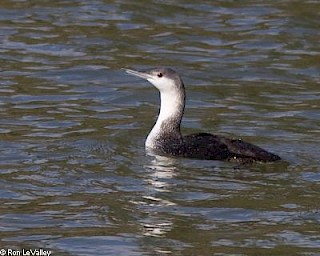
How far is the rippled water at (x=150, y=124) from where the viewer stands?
1080cm

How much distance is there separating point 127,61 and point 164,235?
7.63m

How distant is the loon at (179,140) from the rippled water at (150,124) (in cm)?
13

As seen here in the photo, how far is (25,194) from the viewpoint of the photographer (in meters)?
11.9

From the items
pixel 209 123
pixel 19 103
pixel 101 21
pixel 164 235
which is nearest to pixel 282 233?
pixel 164 235

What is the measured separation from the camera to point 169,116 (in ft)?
46.2

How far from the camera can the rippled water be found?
10.8 m

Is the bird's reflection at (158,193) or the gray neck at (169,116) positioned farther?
the gray neck at (169,116)

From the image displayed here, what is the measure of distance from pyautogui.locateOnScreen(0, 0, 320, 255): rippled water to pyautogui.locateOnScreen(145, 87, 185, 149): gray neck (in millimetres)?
244
